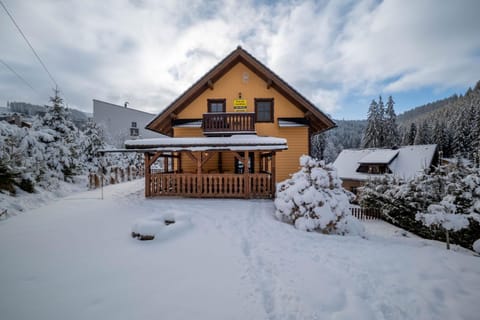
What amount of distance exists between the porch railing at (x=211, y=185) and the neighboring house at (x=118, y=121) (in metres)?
22.2

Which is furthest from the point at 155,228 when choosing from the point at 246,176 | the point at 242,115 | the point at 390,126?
the point at 390,126

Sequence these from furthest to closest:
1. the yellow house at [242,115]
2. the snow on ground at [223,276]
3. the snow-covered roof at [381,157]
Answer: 1. the snow-covered roof at [381,157]
2. the yellow house at [242,115]
3. the snow on ground at [223,276]

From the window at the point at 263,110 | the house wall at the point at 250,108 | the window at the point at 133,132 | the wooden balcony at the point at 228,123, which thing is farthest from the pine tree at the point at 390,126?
the window at the point at 133,132

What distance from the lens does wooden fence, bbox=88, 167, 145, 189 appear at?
463 inches

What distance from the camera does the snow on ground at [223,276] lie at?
7.61 ft

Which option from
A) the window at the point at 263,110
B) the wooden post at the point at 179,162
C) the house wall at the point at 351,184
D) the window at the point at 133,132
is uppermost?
the window at the point at 133,132

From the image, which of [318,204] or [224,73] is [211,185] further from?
[224,73]

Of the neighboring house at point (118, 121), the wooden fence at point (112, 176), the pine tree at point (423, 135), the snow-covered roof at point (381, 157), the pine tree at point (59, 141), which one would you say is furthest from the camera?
the pine tree at point (423, 135)

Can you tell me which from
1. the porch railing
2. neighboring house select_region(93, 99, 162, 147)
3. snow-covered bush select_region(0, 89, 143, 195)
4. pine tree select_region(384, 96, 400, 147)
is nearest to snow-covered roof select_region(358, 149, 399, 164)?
pine tree select_region(384, 96, 400, 147)

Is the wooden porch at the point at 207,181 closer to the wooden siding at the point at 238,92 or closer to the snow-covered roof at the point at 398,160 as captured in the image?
the wooden siding at the point at 238,92

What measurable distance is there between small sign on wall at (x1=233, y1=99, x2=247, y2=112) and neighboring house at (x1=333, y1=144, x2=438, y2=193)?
1414cm

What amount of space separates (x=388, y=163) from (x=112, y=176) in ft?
82.2

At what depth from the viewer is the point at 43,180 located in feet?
32.6

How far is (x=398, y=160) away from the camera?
20656 millimetres
